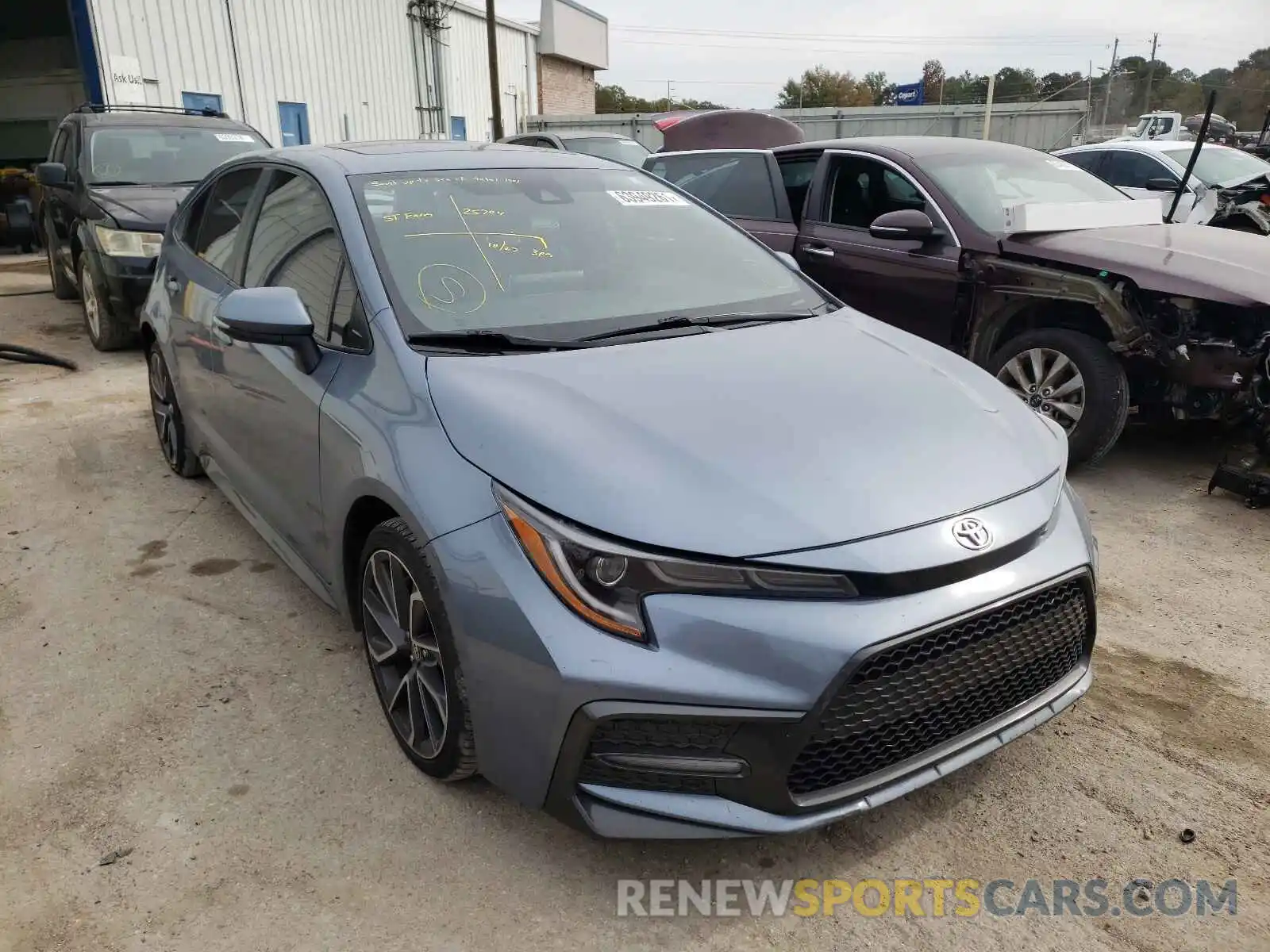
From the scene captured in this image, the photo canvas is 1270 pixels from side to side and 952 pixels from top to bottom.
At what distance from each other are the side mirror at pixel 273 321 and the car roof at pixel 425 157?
0.56 meters

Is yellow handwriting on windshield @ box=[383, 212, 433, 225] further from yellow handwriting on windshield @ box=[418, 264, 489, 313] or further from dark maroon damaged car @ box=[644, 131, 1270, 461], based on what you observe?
dark maroon damaged car @ box=[644, 131, 1270, 461]

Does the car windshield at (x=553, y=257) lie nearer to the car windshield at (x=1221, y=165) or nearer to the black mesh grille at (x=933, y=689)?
the black mesh grille at (x=933, y=689)

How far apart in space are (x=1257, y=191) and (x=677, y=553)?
1070 centimetres

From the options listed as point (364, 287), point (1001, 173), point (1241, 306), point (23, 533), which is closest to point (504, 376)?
point (364, 287)

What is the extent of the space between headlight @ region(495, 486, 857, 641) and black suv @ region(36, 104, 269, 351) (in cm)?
581

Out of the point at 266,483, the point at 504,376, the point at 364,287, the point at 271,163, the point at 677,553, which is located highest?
the point at 271,163

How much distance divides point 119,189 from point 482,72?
Result: 21545mm

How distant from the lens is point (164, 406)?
450 centimetres

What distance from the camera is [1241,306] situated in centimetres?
392

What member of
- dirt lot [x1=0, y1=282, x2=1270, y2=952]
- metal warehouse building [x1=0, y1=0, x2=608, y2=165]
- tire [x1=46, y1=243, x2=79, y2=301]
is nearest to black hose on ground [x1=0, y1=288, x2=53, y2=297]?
tire [x1=46, y1=243, x2=79, y2=301]

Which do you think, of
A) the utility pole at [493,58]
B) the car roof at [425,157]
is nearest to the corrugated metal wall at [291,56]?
the utility pole at [493,58]

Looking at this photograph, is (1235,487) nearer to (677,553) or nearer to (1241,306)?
(1241,306)

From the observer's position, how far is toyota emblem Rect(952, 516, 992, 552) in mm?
1886

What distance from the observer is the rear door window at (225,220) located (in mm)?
3453
